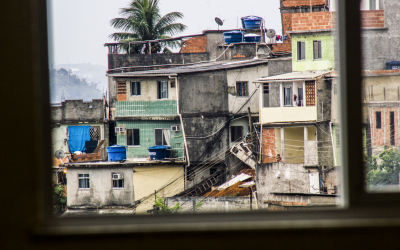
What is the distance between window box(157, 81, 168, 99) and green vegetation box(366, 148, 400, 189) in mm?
7965

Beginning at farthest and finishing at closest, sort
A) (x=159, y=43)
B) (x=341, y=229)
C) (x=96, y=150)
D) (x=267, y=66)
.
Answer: (x=159, y=43) → (x=96, y=150) → (x=267, y=66) → (x=341, y=229)

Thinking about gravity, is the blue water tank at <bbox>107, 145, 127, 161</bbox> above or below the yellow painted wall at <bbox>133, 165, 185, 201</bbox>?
above

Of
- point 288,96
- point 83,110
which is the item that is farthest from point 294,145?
point 83,110

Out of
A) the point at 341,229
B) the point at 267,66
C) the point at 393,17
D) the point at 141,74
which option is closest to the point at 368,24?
the point at 393,17

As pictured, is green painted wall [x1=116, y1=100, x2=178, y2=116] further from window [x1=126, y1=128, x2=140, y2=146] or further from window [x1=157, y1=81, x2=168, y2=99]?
window [x1=126, y1=128, x2=140, y2=146]

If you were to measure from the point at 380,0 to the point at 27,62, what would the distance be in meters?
18.6

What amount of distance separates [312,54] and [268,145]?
371cm

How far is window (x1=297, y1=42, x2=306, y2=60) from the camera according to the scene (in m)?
17.2

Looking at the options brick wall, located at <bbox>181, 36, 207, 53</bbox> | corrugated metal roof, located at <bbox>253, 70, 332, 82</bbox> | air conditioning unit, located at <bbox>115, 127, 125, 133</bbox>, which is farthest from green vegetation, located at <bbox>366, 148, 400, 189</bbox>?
brick wall, located at <bbox>181, 36, 207, 53</bbox>

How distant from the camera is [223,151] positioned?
57.8 feet

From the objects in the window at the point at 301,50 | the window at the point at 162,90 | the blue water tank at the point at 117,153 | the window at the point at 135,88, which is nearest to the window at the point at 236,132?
the window at the point at 162,90

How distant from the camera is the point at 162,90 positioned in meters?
18.3

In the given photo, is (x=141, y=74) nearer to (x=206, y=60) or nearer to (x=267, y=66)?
(x=206, y=60)

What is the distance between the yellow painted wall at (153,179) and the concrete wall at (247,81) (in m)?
3.26
